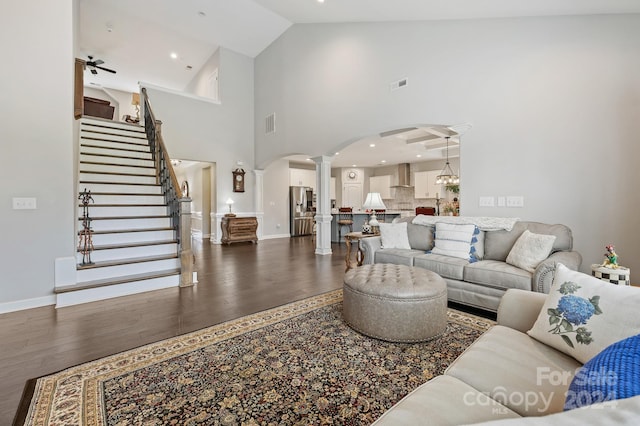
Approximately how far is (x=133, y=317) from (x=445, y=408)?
2.98 meters

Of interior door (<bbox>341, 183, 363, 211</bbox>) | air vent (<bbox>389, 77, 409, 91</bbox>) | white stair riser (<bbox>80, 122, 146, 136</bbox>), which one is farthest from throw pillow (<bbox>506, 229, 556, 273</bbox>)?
interior door (<bbox>341, 183, 363, 211</bbox>)

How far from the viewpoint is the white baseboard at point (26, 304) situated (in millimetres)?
2916

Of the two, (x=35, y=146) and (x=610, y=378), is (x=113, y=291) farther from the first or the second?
(x=610, y=378)

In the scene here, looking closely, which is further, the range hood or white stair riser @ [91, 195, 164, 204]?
the range hood

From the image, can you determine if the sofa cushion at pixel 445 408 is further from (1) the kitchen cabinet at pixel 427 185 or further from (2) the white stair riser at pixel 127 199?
(1) the kitchen cabinet at pixel 427 185

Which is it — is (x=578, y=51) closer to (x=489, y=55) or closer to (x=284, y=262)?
(x=489, y=55)

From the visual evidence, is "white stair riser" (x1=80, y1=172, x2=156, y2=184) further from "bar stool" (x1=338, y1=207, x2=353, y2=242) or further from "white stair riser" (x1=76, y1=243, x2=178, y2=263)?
"bar stool" (x1=338, y1=207, x2=353, y2=242)

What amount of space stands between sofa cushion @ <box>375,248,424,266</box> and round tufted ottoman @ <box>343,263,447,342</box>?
42.4 inches

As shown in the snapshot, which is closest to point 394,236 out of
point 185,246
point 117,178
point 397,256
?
point 397,256

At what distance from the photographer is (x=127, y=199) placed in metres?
4.76

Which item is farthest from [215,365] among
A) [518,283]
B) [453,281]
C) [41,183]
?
[41,183]

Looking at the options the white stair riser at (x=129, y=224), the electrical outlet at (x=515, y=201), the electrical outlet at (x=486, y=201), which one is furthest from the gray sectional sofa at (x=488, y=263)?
the white stair riser at (x=129, y=224)

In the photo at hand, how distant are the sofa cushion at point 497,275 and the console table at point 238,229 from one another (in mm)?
6102

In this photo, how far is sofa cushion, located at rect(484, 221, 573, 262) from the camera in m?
2.88
